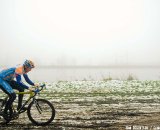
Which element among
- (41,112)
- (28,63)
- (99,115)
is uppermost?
(28,63)

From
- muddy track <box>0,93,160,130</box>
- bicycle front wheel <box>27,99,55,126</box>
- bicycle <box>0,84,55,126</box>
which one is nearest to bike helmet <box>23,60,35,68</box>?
bicycle <box>0,84,55,126</box>

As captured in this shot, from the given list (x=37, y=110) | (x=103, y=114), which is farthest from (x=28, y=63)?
(x=103, y=114)

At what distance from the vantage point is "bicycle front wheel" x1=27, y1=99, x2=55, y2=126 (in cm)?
889

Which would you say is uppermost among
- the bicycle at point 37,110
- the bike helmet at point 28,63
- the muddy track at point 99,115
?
the bike helmet at point 28,63

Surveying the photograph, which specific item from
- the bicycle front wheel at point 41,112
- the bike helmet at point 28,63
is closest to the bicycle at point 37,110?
the bicycle front wheel at point 41,112

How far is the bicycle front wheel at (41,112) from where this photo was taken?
8.89 metres

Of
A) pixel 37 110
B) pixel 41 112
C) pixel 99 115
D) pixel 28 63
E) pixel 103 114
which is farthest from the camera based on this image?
pixel 103 114

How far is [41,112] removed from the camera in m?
8.99

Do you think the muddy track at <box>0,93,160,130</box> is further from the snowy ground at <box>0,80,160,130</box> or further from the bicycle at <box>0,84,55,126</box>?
the bicycle at <box>0,84,55,126</box>

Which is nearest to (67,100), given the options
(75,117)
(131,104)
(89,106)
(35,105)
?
(89,106)

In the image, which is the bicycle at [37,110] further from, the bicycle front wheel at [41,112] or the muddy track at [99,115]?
the muddy track at [99,115]

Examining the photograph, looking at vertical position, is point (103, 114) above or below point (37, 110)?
below

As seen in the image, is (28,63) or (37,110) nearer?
(28,63)

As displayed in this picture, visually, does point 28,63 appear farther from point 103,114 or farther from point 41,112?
point 103,114
